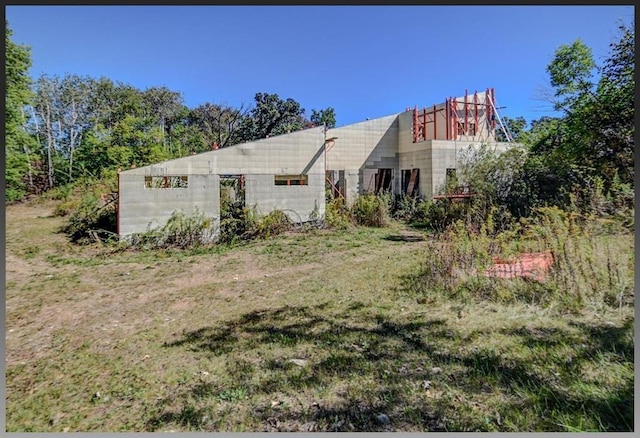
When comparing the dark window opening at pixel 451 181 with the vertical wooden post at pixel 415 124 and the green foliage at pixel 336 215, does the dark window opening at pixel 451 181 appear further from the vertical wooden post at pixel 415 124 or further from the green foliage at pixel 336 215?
the green foliage at pixel 336 215

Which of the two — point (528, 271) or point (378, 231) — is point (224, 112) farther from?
point (528, 271)

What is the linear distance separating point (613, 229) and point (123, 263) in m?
7.43

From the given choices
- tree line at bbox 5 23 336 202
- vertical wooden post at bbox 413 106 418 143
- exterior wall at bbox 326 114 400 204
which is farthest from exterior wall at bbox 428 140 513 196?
tree line at bbox 5 23 336 202

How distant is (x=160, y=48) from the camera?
3504 mm

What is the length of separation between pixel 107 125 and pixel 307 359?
19710 mm

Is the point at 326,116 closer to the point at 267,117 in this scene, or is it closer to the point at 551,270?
the point at 267,117

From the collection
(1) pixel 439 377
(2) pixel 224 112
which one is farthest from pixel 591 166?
(2) pixel 224 112

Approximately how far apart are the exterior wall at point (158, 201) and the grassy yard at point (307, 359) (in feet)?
8.93

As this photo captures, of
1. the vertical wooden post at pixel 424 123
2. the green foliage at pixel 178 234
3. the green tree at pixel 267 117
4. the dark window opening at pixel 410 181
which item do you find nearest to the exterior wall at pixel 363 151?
the dark window opening at pixel 410 181

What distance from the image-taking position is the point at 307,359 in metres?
2.87

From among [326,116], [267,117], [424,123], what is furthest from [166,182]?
[326,116]

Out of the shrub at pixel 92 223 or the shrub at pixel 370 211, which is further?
the shrub at pixel 370 211

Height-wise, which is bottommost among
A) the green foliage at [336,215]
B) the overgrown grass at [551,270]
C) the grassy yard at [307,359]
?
the grassy yard at [307,359]

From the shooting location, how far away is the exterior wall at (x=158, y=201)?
→ 7852 mm
